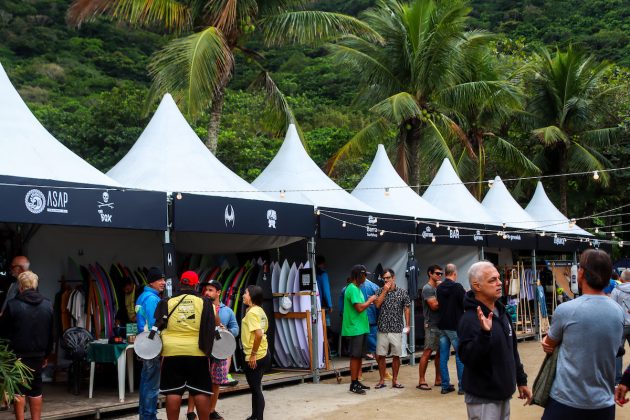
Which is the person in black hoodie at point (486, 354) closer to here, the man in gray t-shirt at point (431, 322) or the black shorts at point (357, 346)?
the black shorts at point (357, 346)

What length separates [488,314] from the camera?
4.71m

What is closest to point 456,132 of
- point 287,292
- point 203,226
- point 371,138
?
point 371,138

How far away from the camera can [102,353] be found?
30.5ft

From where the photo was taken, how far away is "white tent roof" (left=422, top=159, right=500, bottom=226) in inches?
669

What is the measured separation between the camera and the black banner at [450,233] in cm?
1367

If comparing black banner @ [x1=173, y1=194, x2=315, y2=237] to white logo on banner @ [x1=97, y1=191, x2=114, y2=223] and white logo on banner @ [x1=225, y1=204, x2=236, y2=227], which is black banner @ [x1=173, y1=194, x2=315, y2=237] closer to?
white logo on banner @ [x1=225, y1=204, x2=236, y2=227]

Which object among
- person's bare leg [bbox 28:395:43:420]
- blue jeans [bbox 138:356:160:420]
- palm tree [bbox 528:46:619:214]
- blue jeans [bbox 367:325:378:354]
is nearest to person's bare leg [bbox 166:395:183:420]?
blue jeans [bbox 138:356:160:420]

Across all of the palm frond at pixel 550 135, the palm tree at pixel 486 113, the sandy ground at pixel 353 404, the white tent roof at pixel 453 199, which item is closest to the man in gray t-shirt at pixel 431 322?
the sandy ground at pixel 353 404

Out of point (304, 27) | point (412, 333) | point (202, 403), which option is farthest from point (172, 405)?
point (304, 27)

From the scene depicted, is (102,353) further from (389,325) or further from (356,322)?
(389,325)

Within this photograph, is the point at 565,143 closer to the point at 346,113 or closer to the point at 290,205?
the point at 346,113

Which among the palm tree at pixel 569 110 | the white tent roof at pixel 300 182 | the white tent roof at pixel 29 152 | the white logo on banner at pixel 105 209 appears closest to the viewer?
the white tent roof at pixel 29 152

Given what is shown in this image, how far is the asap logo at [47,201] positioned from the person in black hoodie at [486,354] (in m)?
4.57

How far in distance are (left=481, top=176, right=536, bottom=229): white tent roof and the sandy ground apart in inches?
349
